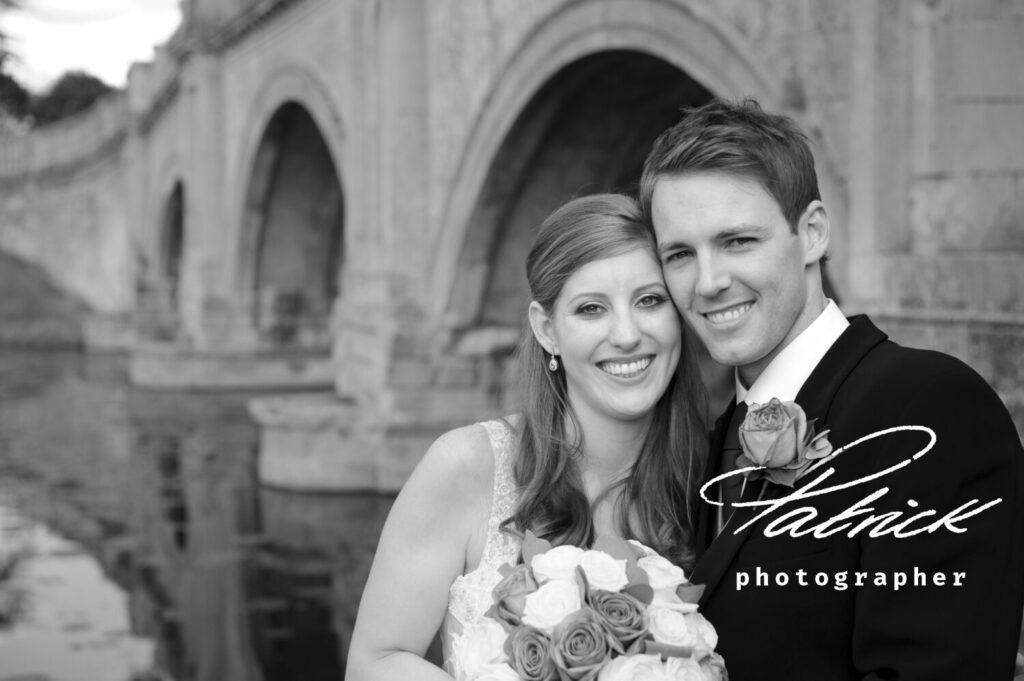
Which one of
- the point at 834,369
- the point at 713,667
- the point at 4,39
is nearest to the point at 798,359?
the point at 834,369

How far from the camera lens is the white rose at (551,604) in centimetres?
163

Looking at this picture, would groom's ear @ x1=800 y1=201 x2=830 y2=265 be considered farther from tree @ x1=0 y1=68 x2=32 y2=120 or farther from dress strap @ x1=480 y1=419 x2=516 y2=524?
tree @ x1=0 y1=68 x2=32 y2=120

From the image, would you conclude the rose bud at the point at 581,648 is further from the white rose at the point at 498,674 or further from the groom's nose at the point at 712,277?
the groom's nose at the point at 712,277

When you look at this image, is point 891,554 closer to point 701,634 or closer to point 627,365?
point 701,634

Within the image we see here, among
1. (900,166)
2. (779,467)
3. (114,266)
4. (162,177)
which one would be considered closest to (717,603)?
(779,467)

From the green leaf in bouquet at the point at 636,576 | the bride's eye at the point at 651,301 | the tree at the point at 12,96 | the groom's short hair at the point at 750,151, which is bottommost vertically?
the green leaf in bouquet at the point at 636,576

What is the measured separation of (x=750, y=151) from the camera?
69.6 inches

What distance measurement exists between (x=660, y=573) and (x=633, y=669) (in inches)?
8.5

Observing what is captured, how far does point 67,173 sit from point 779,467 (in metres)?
45.4

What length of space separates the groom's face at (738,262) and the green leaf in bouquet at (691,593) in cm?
38

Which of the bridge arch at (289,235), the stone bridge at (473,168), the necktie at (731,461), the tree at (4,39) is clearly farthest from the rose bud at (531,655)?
the bridge arch at (289,235)

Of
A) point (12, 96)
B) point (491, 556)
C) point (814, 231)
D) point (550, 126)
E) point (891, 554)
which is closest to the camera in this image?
point (891, 554)

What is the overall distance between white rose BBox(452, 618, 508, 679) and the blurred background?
143 cm

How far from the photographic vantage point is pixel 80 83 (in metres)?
62.5
